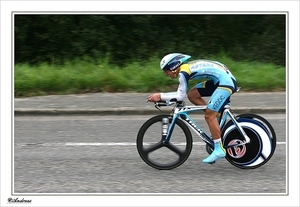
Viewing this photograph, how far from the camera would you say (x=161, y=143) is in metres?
7.20

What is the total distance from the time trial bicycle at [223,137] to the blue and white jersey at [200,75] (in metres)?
0.23

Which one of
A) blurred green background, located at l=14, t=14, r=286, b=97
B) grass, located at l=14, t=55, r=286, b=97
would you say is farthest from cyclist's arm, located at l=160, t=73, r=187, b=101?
blurred green background, located at l=14, t=14, r=286, b=97

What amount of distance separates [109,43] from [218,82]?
504 inches

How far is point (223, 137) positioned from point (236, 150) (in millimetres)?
258

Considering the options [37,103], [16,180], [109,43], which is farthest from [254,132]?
[109,43]

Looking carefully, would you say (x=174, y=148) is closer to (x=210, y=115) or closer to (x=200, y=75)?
(x=210, y=115)

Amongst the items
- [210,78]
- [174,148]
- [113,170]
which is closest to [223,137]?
[174,148]

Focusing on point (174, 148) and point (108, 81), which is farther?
point (108, 81)

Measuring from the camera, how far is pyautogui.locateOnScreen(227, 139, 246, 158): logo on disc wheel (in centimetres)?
715

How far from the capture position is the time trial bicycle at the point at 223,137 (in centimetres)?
709

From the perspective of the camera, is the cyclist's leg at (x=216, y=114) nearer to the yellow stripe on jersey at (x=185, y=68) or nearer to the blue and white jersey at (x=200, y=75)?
the blue and white jersey at (x=200, y=75)

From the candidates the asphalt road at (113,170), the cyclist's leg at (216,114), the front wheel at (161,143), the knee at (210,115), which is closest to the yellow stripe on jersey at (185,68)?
the cyclist's leg at (216,114)

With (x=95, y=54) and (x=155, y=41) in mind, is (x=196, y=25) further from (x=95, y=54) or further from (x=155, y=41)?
(x=95, y=54)

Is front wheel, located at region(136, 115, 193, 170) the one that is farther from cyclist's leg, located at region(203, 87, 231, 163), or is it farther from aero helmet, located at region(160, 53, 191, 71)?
aero helmet, located at region(160, 53, 191, 71)
